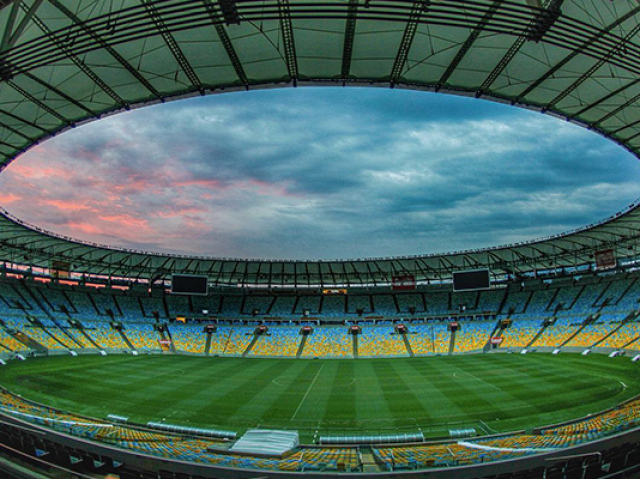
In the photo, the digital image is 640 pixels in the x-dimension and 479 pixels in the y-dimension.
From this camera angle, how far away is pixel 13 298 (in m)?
44.6

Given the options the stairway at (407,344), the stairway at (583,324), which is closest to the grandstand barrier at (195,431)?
the stairway at (407,344)

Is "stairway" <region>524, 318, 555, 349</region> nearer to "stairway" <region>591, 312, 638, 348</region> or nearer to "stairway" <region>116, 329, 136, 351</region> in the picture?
"stairway" <region>591, 312, 638, 348</region>

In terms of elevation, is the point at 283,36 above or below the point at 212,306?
above

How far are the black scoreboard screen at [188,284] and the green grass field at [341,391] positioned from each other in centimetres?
1036

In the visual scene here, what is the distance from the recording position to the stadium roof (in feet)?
33.4

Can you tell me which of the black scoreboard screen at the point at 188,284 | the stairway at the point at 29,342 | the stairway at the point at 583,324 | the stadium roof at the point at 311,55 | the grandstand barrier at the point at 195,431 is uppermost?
the stadium roof at the point at 311,55

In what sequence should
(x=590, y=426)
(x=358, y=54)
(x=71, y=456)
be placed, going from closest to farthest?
(x=71, y=456), (x=358, y=54), (x=590, y=426)

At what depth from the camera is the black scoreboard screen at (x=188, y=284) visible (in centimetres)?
4678

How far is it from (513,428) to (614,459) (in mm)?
10000

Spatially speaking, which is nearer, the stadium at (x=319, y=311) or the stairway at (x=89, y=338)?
the stadium at (x=319, y=311)

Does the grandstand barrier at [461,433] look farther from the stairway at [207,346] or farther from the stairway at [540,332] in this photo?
the stairway at [207,346]

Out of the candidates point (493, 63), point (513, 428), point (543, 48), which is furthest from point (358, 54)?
point (513, 428)

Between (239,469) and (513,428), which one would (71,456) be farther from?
(513,428)

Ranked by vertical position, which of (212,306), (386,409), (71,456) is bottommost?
(386,409)
